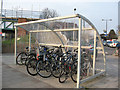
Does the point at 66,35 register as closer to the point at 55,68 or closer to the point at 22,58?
the point at 22,58

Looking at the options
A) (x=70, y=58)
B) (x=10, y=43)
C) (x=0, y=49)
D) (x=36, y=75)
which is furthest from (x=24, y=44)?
(x=70, y=58)

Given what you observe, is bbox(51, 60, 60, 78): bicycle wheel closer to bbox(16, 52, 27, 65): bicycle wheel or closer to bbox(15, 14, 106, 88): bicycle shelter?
bbox(15, 14, 106, 88): bicycle shelter

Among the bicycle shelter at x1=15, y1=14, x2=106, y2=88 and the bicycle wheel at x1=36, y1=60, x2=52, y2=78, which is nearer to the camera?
the bicycle wheel at x1=36, y1=60, x2=52, y2=78

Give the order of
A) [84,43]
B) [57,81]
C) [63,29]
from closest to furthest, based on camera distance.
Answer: [57,81] → [84,43] → [63,29]

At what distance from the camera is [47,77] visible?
5.44 metres

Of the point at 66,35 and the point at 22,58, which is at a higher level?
the point at 66,35

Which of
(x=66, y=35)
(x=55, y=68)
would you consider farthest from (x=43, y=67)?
(x=66, y=35)

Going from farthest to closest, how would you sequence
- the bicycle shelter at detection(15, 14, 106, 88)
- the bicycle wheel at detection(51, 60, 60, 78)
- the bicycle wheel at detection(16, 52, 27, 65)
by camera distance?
the bicycle wheel at detection(16, 52, 27, 65) < the bicycle shelter at detection(15, 14, 106, 88) < the bicycle wheel at detection(51, 60, 60, 78)

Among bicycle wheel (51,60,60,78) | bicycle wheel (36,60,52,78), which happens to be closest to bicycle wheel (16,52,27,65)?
bicycle wheel (36,60,52,78)

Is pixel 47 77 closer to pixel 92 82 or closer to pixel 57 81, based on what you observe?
pixel 57 81

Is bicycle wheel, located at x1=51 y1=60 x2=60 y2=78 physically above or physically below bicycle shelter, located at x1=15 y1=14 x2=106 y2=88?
below

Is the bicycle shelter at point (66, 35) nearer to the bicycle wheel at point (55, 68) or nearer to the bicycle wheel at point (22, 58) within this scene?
the bicycle wheel at point (22, 58)

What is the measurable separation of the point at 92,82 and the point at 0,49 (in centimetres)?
1037

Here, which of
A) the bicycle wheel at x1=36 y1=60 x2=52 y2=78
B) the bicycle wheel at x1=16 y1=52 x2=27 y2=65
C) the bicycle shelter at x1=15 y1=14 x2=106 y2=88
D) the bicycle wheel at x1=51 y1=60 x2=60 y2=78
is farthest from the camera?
the bicycle wheel at x1=16 y1=52 x2=27 y2=65
